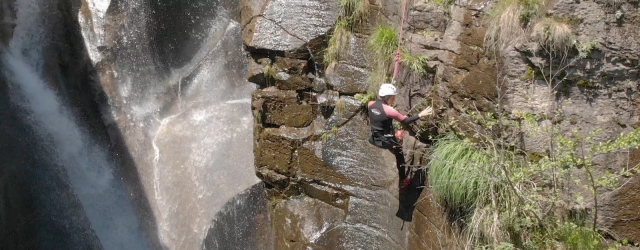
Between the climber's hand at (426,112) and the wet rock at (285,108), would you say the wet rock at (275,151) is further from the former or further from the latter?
the climber's hand at (426,112)

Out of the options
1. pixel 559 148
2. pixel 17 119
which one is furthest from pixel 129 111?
pixel 559 148

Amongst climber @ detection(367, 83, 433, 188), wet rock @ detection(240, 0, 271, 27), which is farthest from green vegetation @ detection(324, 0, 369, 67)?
climber @ detection(367, 83, 433, 188)

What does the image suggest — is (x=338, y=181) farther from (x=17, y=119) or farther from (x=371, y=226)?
(x=17, y=119)

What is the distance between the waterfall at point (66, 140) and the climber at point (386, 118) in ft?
15.6

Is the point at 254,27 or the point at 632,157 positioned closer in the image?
the point at 632,157

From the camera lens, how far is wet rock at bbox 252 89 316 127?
27.0ft

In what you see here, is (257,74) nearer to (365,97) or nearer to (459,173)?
(365,97)

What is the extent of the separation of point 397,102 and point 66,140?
5.69 m

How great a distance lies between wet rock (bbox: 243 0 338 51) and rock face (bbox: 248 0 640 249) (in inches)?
0.7

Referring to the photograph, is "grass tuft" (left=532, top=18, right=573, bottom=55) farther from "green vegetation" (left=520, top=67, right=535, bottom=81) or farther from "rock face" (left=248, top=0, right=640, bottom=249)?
"green vegetation" (left=520, top=67, right=535, bottom=81)

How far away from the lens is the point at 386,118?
675 cm

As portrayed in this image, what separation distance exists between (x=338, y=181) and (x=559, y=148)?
9.80ft

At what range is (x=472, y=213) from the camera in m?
6.39

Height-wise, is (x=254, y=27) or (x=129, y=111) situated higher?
(x=254, y=27)
